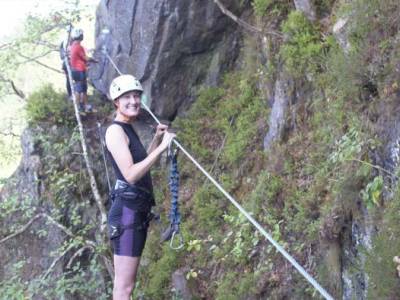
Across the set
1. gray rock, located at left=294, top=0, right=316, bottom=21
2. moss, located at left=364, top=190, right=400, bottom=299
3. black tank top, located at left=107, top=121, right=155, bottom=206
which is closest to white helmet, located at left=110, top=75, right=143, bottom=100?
black tank top, located at left=107, top=121, right=155, bottom=206

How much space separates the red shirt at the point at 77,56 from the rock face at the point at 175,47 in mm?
1211

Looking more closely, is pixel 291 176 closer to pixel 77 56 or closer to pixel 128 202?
pixel 128 202

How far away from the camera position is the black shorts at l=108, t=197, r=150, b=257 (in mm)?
4562

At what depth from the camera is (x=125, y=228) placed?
15.0 feet

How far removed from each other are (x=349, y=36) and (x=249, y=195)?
8.28ft

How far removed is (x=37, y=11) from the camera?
1341 cm

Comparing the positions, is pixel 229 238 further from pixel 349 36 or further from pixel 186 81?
pixel 186 81

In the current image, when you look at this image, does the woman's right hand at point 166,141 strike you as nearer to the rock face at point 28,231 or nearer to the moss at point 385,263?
the moss at point 385,263

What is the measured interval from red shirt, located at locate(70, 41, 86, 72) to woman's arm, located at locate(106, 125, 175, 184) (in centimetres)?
715

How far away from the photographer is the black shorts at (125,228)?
4.56 m

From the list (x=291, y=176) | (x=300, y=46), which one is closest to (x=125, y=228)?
(x=291, y=176)

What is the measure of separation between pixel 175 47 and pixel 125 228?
5625 mm

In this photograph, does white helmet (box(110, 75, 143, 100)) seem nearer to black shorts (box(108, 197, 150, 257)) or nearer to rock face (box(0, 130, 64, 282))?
black shorts (box(108, 197, 150, 257))

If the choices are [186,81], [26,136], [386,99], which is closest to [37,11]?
[26,136]
